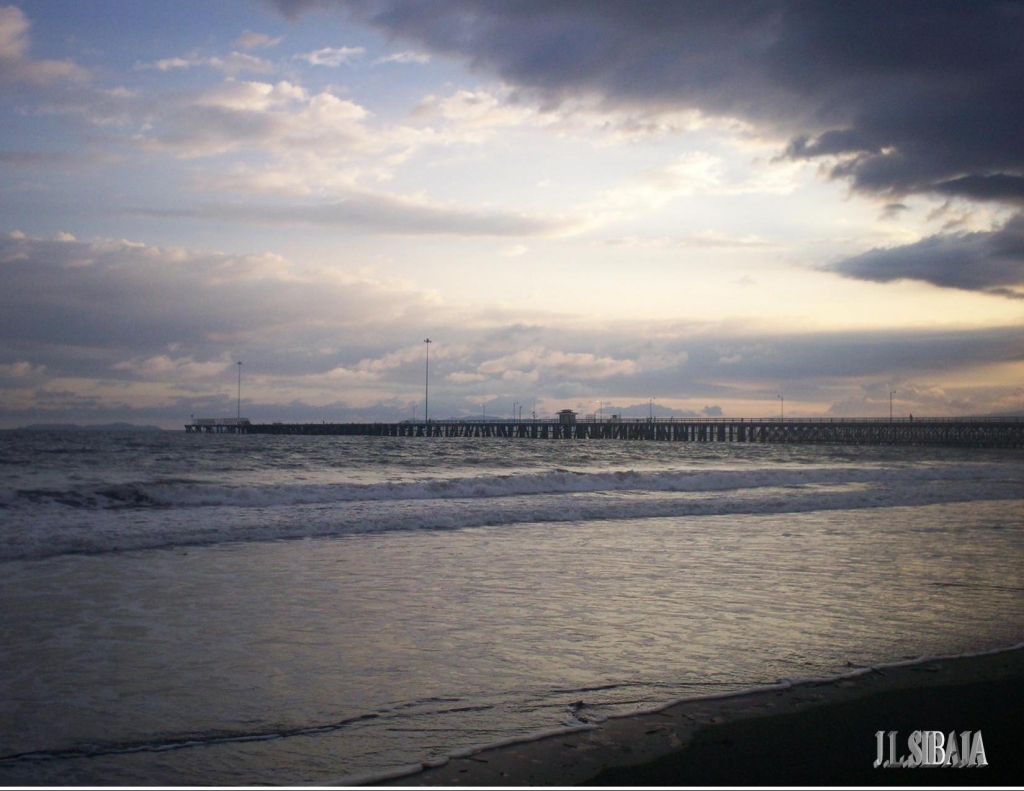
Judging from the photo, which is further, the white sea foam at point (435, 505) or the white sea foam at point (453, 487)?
the white sea foam at point (453, 487)

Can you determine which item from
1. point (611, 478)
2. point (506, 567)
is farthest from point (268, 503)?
point (611, 478)

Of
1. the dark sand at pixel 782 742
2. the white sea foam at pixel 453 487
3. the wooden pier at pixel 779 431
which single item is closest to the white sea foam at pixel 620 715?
the dark sand at pixel 782 742

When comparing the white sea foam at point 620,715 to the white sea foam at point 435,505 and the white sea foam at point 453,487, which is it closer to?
the white sea foam at point 435,505

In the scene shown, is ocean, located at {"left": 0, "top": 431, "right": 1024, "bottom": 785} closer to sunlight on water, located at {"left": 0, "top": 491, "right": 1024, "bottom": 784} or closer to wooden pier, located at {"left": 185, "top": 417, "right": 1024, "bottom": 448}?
sunlight on water, located at {"left": 0, "top": 491, "right": 1024, "bottom": 784}

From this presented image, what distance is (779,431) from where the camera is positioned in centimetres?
8519

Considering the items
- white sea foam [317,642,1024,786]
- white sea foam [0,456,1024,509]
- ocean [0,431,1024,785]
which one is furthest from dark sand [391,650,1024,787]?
white sea foam [0,456,1024,509]

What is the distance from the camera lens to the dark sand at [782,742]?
3.80 metres

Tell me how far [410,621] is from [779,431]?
8403cm

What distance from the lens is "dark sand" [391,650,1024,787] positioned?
3797 millimetres

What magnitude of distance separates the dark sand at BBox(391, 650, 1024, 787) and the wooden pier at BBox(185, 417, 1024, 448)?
83.2m

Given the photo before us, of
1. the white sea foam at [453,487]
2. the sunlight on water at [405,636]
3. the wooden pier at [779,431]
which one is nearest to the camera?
the sunlight on water at [405,636]

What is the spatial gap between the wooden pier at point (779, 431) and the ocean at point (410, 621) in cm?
7105

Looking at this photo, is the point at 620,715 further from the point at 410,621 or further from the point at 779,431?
the point at 779,431

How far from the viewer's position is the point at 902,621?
23.3 ft
